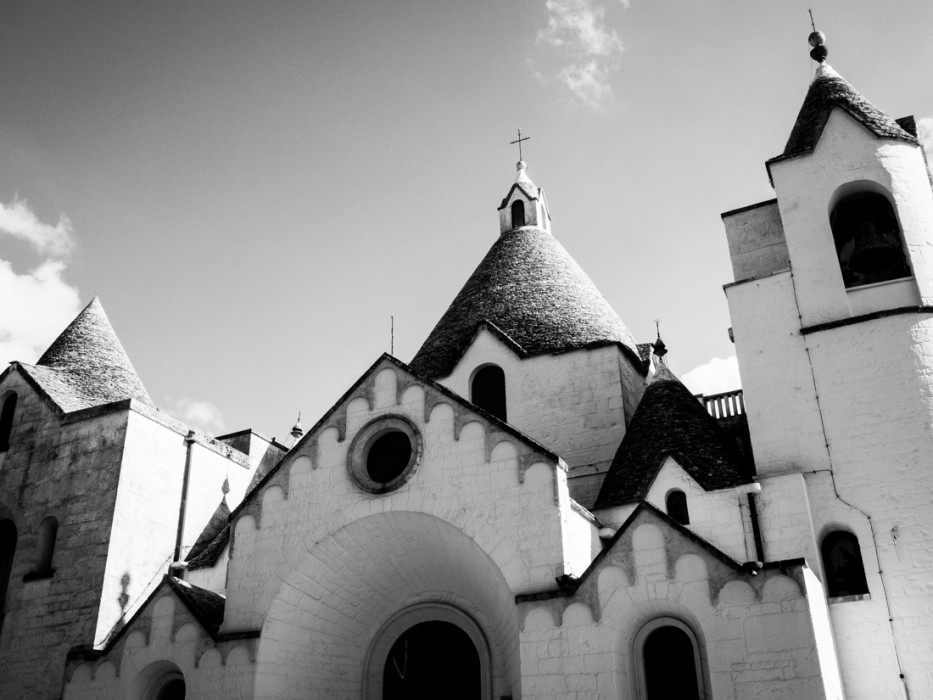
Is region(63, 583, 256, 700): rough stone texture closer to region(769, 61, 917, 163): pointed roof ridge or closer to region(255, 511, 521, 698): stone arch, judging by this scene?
region(255, 511, 521, 698): stone arch

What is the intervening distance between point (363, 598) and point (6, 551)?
370 inches

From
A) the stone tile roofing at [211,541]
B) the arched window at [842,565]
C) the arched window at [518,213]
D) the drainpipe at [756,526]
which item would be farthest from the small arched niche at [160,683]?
the arched window at [518,213]

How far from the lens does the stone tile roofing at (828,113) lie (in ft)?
60.3

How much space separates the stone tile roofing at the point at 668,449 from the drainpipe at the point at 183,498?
31.3 ft

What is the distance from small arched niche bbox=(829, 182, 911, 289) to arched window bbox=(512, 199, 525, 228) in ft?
39.9

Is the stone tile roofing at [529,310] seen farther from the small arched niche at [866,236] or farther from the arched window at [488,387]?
the small arched niche at [866,236]

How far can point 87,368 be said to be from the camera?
22.2 metres

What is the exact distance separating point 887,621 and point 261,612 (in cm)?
1034

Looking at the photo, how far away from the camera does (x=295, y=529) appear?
15.1 metres

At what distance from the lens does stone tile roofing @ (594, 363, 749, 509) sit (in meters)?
16.3

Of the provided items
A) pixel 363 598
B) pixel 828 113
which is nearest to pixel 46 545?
pixel 363 598

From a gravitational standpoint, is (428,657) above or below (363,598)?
below

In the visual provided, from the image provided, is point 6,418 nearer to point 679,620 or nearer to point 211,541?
point 211,541

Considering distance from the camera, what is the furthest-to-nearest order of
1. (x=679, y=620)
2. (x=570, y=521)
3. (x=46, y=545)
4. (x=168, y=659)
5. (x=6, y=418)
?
(x=6, y=418) → (x=46, y=545) → (x=168, y=659) → (x=570, y=521) → (x=679, y=620)
